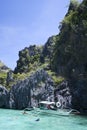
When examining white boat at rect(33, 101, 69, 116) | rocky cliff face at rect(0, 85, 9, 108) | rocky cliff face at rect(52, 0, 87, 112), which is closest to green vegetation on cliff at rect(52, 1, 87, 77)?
rocky cliff face at rect(52, 0, 87, 112)

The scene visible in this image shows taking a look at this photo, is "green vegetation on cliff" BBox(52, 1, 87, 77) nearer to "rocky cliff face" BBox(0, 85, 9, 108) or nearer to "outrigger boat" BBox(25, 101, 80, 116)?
"outrigger boat" BBox(25, 101, 80, 116)

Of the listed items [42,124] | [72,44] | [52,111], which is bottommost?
[42,124]

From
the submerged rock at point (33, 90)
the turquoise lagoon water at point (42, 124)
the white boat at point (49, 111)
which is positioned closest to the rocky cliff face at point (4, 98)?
the submerged rock at point (33, 90)

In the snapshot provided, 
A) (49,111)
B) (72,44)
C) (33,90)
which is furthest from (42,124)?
(33,90)

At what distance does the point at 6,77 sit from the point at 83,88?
36.4 metres

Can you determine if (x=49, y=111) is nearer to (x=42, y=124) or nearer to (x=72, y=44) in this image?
(x=72, y=44)

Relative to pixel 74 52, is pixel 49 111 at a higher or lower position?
lower

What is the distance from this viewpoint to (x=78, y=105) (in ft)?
184

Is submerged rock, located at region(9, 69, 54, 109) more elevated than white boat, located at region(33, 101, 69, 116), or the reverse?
submerged rock, located at region(9, 69, 54, 109)

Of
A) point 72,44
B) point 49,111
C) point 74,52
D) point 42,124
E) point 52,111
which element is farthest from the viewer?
point 49,111

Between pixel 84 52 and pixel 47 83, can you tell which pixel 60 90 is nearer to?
pixel 47 83

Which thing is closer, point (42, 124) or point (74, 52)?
point (42, 124)

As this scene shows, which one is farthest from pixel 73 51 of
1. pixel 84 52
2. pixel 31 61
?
pixel 31 61

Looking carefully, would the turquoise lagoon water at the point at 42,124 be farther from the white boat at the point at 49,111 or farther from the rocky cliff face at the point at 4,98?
the rocky cliff face at the point at 4,98
